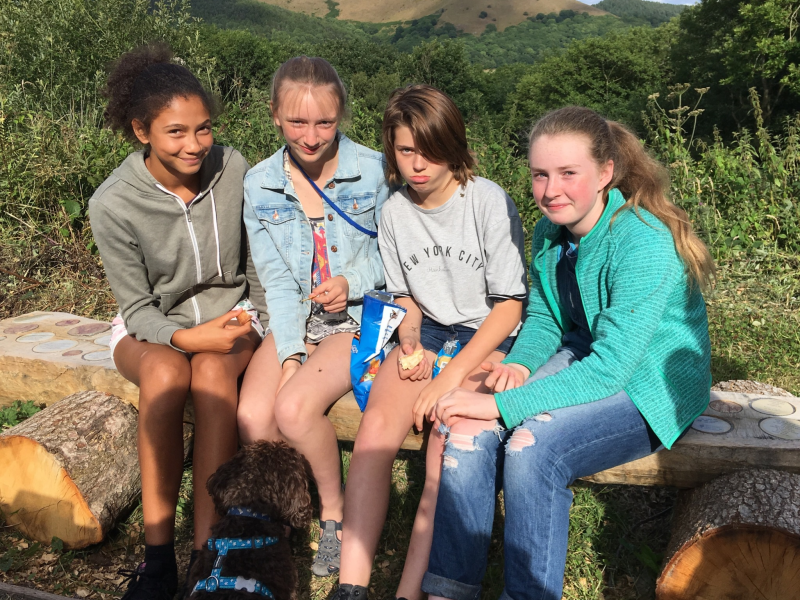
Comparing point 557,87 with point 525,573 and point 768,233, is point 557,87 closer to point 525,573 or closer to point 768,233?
point 768,233

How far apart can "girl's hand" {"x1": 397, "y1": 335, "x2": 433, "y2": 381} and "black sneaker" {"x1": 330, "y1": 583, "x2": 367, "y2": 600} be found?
2.53 ft

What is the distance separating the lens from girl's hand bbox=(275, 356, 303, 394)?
8.55 feet

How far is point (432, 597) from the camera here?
2037 millimetres

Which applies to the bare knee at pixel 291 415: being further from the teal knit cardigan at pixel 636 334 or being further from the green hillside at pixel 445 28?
the green hillside at pixel 445 28

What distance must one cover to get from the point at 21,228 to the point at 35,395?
2440 mm

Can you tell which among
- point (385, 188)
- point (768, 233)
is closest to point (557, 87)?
point (768, 233)

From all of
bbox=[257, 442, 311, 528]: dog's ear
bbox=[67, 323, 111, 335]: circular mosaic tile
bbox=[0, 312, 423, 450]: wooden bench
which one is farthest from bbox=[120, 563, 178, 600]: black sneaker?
bbox=[67, 323, 111, 335]: circular mosaic tile

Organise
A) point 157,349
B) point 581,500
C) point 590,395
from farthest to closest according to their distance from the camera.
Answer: point 581,500, point 157,349, point 590,395

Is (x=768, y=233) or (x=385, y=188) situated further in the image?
(x=768, y=233)

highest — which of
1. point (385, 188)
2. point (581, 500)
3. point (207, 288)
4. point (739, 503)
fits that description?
point (385, 188)

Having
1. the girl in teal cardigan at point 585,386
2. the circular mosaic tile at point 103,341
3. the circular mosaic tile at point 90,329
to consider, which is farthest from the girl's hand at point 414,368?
the circular mosaic tile at point 90,329

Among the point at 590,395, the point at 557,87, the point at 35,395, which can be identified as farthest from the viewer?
the point at 557,87

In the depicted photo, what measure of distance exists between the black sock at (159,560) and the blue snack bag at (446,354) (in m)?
1.24

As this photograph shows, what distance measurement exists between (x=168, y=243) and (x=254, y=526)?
1.32 metres
